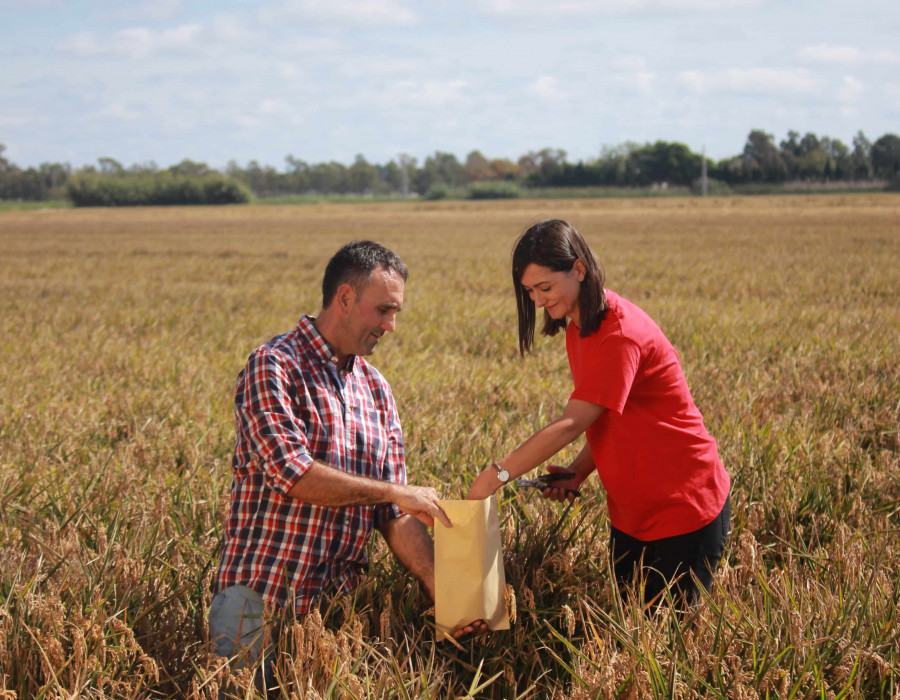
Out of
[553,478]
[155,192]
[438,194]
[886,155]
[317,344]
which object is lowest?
[553,478]

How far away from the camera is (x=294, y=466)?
2.48 m

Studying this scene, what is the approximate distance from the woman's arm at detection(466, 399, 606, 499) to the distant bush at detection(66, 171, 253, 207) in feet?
337

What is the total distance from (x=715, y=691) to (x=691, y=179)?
106m

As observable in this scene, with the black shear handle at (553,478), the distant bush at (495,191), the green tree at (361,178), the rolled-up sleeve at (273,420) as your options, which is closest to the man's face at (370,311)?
the rolled-up sleeve at (273,420)

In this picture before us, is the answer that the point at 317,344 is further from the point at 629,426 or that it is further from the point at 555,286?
the point at 629,426

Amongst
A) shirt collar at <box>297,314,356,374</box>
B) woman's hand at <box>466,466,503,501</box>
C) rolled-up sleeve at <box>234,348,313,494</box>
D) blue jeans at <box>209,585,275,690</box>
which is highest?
shirt collar at <box>297,314,356,374</box>

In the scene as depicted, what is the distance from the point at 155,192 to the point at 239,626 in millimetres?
107855

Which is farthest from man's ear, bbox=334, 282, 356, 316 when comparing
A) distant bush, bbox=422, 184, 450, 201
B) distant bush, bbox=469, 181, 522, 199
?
distant bush, bbox=422, 184, 450, 201

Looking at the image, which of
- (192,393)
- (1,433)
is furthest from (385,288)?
(192,393)

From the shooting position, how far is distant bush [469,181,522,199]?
9338 centimetres

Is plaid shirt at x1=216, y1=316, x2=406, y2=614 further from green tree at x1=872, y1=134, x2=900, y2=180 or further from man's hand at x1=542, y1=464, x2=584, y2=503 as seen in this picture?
green tree at x1=872, y1=134, x2=900, y2=180

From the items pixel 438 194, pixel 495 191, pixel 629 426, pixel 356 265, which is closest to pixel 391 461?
pixel 356 265

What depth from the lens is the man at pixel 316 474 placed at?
2521mm

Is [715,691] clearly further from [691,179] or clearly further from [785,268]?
[691,179]
